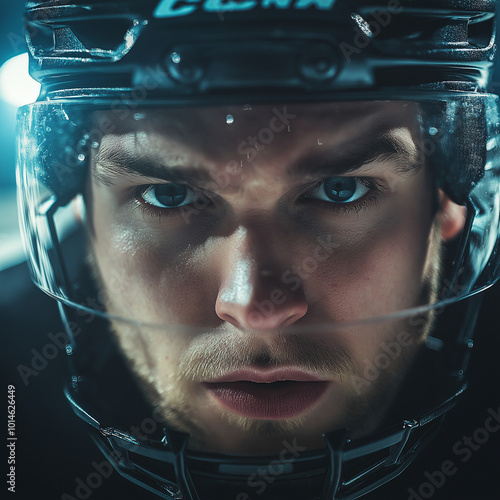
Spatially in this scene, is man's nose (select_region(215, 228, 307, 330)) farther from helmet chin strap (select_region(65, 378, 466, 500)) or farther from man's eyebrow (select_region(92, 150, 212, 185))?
helmet chin strap (select_region(65, 378, 466, 500))

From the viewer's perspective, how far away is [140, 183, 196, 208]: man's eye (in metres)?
0.77

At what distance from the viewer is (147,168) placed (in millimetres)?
695

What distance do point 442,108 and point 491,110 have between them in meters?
0.10

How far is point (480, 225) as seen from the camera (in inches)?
33.1

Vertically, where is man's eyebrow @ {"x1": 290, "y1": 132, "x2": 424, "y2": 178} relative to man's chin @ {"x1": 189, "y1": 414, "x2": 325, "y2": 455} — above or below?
above

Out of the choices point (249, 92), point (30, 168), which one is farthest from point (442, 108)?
point (30, 168)

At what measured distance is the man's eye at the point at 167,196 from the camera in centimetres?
77

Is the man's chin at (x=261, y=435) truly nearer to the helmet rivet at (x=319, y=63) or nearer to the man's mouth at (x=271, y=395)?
the man's mouth at (x=271, y=395)

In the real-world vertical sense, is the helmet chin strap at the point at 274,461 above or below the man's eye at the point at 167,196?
below

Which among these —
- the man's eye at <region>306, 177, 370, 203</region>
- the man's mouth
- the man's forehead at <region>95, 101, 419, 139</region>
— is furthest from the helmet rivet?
the man's mouth

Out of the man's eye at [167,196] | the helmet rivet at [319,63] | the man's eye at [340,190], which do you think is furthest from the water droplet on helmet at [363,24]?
the man's eye at [167,196]

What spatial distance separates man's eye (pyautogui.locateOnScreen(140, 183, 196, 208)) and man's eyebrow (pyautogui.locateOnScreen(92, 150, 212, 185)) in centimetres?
6

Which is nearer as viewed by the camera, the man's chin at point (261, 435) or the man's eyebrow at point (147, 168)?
the man's eyebrow at point (147, 168)

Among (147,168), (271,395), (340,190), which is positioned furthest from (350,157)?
(271,395)
